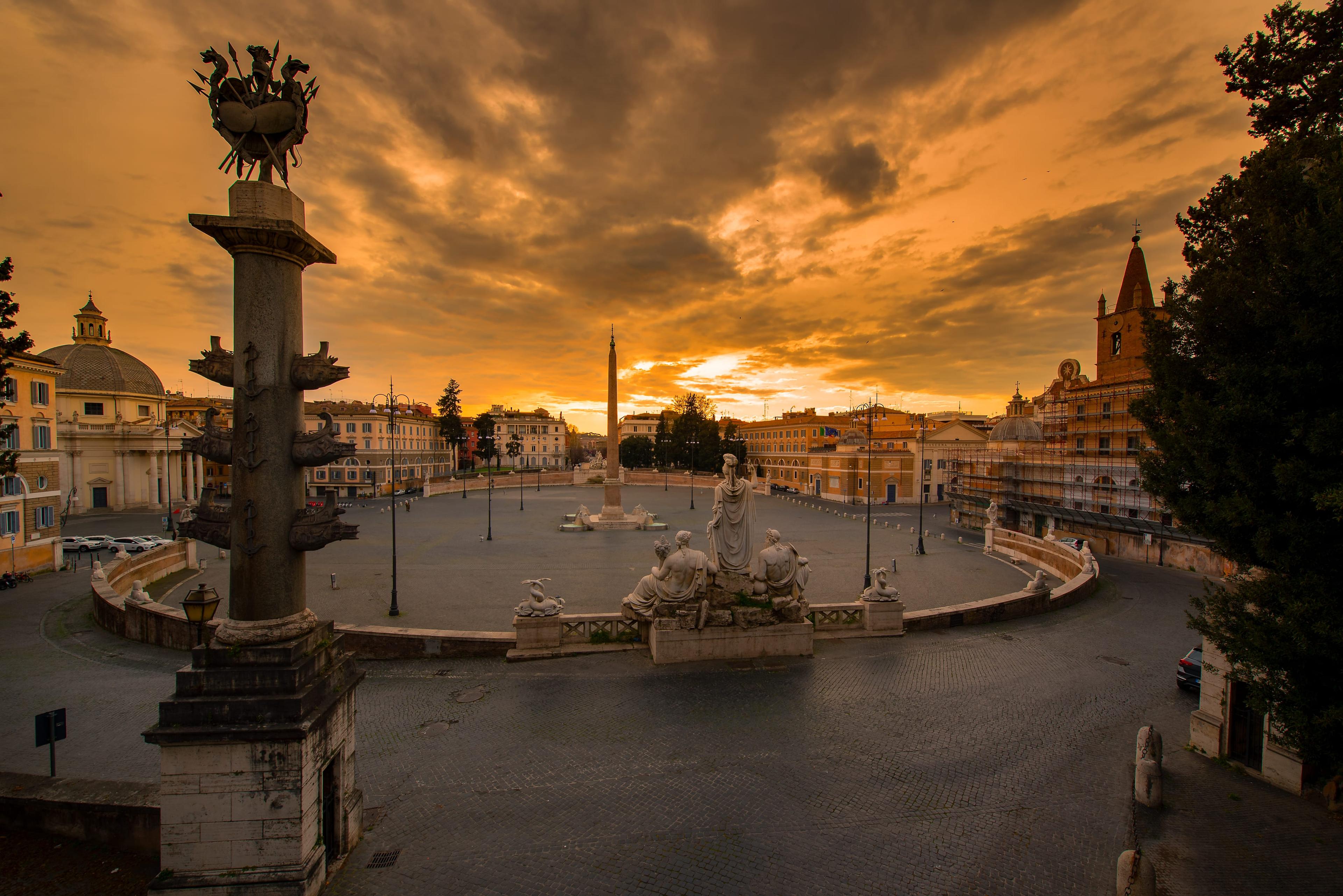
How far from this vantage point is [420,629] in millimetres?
12969

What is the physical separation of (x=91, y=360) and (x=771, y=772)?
5949 centimetres

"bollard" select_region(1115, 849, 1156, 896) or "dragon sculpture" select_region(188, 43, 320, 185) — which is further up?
"dragon sculpture" select_region(188, 43, 320, 185)

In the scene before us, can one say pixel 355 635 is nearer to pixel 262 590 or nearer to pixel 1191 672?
pixel 262 590

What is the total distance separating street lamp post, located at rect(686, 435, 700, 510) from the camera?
48.5 m

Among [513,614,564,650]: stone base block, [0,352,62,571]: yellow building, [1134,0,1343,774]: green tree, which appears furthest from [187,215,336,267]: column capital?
[0,352,62,571]: yellow building

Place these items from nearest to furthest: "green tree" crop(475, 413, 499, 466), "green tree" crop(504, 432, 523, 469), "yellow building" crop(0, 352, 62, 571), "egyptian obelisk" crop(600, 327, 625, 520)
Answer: "yellow building" crop(0, 352, 62, 571)
"egyptian obelisk" crop(600, 327, 625, 520)
"green tree" crop(475, 413, 499, 466)
"green tree" crop(504, 432, 523, 469)

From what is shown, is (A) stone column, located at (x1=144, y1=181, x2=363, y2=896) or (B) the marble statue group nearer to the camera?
(A) stone column, located at (x1=144, y1=181, x2=363, y2=896)

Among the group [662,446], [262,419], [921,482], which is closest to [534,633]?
[262,419]

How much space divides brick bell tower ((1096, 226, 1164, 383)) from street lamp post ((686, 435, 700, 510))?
29.2 meters

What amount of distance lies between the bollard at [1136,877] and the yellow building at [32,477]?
32.8 metres

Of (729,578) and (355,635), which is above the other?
(729,578)

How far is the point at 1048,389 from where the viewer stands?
168ft

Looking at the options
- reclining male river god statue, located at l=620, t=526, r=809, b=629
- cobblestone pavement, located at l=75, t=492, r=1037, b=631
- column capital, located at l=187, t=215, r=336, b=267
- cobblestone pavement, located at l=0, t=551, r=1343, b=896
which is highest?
column capital, located at l=187, t=215, r=336, b=267

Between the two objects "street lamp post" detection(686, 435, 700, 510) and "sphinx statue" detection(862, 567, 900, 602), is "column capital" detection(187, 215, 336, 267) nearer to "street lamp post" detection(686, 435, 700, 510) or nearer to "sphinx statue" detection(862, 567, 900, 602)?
"sphinx statue" detection(862, 567, 900, 602)
